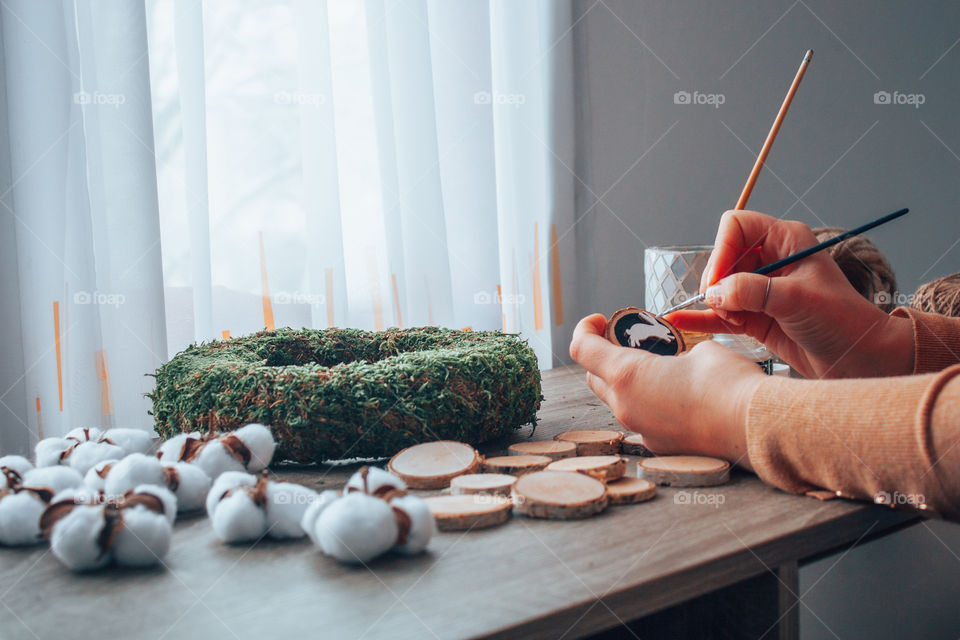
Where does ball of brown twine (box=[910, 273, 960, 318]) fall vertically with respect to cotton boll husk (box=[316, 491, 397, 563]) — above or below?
above

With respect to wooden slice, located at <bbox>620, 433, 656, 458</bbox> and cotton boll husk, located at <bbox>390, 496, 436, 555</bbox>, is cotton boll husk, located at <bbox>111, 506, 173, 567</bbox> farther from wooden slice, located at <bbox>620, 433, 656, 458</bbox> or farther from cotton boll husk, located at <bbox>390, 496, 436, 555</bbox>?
wooden slice, located at <bbox>620, 433, 656, 458</bbox>

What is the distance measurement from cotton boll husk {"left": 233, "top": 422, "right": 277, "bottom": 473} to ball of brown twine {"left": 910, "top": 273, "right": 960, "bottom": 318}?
3.20 feet

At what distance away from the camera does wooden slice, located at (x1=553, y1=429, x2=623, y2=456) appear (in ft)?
2.63

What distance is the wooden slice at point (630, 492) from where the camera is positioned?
0.65 meters

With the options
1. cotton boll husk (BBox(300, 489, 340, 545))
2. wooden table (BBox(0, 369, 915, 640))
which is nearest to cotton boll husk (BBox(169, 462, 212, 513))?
wooden table (BBox(0, 369, 915, 640))

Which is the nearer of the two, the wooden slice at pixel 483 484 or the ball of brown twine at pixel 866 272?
the wooden slice at pixel 483 484

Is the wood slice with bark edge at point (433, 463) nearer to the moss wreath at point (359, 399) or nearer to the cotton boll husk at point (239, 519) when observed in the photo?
the moss wreath at point (359, 399)

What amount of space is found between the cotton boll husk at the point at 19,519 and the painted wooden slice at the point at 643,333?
1.89 ft

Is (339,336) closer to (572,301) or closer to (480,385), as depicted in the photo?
(480,385)

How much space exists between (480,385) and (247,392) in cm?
24

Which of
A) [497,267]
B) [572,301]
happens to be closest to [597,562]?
[497,267]

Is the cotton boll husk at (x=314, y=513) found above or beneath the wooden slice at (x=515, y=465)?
above

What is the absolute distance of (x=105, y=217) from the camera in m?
1.17

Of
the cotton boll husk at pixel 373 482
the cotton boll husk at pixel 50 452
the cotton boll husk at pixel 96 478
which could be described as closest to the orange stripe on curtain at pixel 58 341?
the cotton boll husk at pixel 50 452
